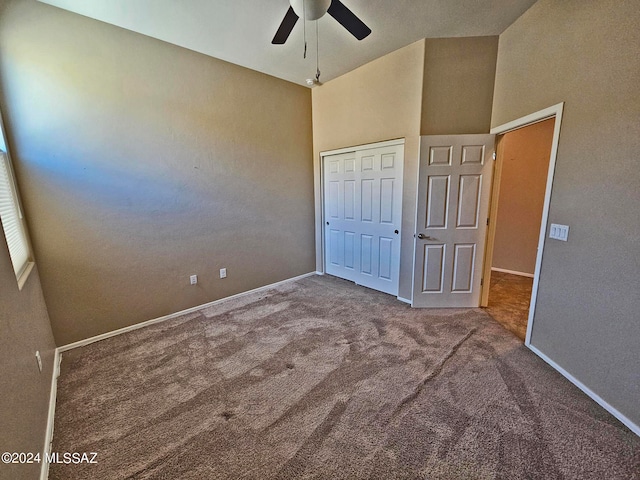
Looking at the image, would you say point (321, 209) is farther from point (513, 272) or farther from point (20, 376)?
point (20, 376)

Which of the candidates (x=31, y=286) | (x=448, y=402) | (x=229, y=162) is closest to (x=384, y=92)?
(x=229, y=162)

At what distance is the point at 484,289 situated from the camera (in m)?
3.13

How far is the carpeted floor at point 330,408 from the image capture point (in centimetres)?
137

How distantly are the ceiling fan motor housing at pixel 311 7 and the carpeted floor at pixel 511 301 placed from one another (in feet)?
10.8

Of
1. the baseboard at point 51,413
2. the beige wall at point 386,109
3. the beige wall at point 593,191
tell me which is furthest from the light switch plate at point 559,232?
the baseboard at point 51,413

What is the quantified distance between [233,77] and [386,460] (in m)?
4.00

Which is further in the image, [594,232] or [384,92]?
[384,92]

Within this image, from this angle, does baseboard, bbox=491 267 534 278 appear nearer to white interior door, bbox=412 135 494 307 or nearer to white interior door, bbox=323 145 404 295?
white interior door, bbox=412 135 494 307

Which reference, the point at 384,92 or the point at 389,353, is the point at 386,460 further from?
the point at 384,92

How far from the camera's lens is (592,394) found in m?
1.78

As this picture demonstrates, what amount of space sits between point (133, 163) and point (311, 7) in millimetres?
2238

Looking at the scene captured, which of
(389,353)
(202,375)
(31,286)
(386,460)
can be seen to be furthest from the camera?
(389,353)

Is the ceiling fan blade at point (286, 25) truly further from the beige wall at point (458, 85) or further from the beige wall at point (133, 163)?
the beige wall at point (458, 85)

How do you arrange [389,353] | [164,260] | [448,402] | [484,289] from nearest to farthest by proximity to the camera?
[448,402], [389,353], [164,260], [484,289]
